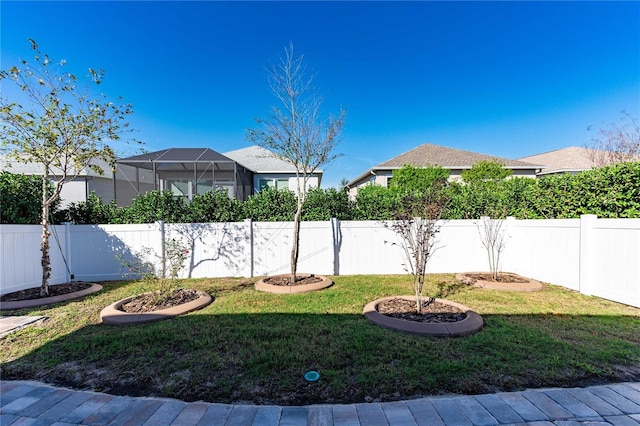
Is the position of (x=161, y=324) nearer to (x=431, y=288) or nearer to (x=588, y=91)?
(x=431, y=288)

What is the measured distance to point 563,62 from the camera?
906 cm

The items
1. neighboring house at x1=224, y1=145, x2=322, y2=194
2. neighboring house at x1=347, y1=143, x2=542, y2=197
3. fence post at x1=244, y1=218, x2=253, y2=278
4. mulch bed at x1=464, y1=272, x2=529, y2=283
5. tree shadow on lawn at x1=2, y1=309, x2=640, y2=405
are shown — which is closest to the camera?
tree shadow on lawn at x1=2, y1=309, x2=640, y2=405

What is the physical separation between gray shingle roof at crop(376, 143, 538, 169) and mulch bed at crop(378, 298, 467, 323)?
1318 cm

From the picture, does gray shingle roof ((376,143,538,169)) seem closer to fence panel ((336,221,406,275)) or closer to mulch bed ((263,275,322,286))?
fence panel ((336,221,406,275))

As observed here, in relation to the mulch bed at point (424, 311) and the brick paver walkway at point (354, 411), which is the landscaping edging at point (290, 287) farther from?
the brick paver walkway at point (354, 411)

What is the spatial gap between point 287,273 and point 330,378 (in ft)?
15.5

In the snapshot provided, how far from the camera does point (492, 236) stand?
23.9ft

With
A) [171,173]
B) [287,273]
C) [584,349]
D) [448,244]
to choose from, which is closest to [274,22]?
[287,273]

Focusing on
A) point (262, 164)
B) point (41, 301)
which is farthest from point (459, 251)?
point (262, 164)

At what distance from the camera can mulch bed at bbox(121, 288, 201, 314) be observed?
4.58 metres

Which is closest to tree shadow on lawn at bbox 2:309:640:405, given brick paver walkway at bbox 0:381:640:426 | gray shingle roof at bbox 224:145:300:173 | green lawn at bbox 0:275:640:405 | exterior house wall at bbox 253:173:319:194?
green lawn at bbox 0:275:640:405

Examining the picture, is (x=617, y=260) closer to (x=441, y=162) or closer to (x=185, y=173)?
(x=441, y=162)

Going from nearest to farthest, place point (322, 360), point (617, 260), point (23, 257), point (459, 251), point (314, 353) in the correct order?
point (322, 360) → point (314, 353) → point (617, 260) → point (23, 257) → point (459, 251)

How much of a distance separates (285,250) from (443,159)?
1465 centimetres
